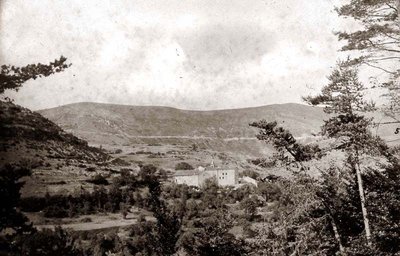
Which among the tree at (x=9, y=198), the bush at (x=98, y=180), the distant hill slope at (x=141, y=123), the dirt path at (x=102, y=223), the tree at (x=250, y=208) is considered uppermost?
the distant hill slope at (x=141, y=123)

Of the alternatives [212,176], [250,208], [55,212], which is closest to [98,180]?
[55,212]

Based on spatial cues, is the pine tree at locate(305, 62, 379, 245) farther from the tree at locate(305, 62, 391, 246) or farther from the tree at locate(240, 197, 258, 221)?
the tree at locate(240, 197, 258, 221)

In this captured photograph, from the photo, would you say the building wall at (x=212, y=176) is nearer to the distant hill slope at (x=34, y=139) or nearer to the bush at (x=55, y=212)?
the distant hill slope at (x=34, y=139)

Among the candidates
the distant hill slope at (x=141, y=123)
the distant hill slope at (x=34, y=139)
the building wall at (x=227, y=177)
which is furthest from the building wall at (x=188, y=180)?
the distant hill slope at (x=141, y=123)

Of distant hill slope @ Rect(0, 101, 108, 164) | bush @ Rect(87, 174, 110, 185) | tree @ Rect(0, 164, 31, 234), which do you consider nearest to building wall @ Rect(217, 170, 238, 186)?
bush @ Rect(87, 174, 110, 185)

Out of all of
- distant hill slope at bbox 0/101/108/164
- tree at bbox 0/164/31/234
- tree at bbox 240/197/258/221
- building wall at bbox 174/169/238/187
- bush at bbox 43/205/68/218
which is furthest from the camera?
building wall at bbox 174/169/238/187

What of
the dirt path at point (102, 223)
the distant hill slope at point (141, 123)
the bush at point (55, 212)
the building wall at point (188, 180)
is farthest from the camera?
the distant hill slope at point (141, 123)

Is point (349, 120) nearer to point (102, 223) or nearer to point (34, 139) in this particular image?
point (102, 223)

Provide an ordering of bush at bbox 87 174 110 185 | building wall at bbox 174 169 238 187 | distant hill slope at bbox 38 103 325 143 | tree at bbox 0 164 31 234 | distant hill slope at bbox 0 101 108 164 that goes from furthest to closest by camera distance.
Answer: distant hill slope at bbox 38 103 325 143 → building wall at bbox 174 169 238 187 → bush at bbox 87 174 110 185 → distant hill slope at bbox 0 101 108 164 → tree at bbox 0 164 31 234
